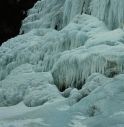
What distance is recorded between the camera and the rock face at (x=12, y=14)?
1977 cm

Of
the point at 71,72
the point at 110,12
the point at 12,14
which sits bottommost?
the point at 71,72

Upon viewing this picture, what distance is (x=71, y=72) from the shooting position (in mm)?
8820

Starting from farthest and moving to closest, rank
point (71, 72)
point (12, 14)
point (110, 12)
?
point (12, 14) → point (110, 12) → point (71, 72)

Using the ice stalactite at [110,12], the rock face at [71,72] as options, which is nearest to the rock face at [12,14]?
the rock face at [71,72]

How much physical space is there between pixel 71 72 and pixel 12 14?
1182 centimetres

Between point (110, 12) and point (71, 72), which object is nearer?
point (71, 72)

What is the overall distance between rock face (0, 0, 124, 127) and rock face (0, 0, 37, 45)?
7.79 meters

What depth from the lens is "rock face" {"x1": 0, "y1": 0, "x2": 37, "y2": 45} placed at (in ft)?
64.8

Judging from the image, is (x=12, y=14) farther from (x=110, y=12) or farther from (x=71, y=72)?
(x=71, y=72)

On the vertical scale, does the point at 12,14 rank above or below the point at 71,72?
above

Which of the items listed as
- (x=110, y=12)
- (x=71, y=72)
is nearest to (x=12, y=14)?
(x=110, y=12)

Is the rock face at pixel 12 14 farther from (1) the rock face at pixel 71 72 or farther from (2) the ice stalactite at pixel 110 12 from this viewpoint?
(2) the ice stalactite at pixel 110 12

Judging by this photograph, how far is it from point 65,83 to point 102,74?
1.13m

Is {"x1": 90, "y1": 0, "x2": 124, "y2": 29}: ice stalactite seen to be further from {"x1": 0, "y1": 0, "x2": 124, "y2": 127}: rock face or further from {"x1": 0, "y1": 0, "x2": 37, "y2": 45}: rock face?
{"x1": 0, "y1": 0, "x2": 37, "y2": 45}: rock face
